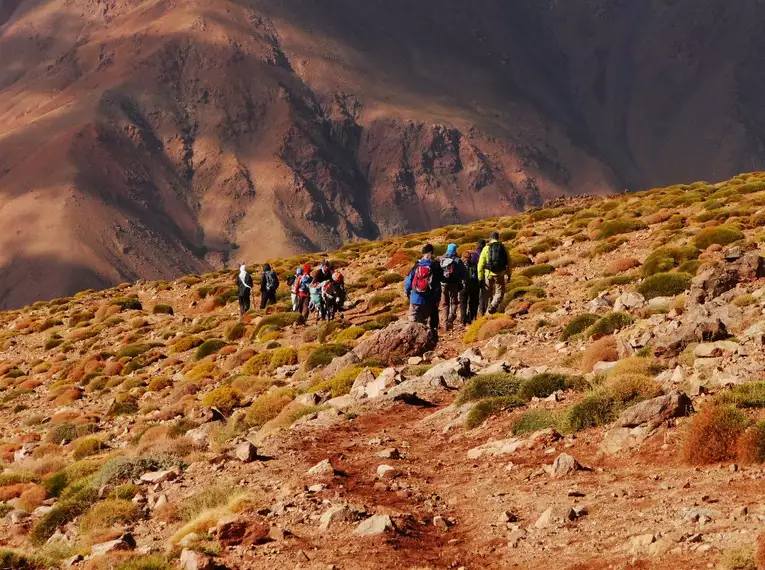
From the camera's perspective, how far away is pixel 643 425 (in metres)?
11.6

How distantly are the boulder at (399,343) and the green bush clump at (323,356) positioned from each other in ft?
5.31

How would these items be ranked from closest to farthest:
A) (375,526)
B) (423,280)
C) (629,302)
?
1. (375,526)
2. (629,302)
3. (423,280)

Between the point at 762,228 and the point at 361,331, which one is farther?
the point at 762,228

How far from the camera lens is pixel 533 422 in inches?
517

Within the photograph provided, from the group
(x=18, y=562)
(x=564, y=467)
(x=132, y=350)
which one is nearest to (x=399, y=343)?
(x=564, y=467)

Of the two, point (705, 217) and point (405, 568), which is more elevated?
point (705, 217)

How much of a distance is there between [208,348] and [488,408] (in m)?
18.8

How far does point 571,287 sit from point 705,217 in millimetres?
10145

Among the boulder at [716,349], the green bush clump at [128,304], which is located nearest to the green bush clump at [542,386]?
the boulder at [716,349]

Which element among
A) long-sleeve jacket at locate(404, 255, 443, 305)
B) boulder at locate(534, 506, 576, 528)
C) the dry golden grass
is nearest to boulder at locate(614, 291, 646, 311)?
the dry golden grass

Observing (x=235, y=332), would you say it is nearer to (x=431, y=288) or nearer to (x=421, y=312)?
(x=421, y=312)

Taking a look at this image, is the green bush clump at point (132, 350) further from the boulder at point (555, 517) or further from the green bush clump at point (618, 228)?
A: the boulder at point (555, 517)

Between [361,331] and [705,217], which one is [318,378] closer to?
[361,331]

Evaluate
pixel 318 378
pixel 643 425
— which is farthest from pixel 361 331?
pixel 643 425
